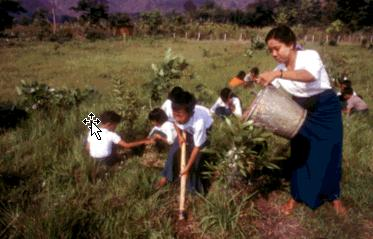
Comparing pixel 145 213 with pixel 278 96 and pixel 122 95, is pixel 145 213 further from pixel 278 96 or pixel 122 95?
pixel 122 95

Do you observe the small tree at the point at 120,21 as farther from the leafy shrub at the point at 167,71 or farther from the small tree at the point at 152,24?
the leafy shrub at the point at 167,71

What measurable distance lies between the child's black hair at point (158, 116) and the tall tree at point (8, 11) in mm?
29759

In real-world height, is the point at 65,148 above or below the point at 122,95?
below

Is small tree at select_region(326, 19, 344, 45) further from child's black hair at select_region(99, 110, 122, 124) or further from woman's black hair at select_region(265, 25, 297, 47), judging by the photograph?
woman's black hair at select_region(265, 25, 297, 47)

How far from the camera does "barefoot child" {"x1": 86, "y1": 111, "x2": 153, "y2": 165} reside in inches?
161

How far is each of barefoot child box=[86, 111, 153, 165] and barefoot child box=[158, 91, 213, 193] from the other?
75 cm

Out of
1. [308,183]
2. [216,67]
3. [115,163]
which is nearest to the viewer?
[308,183]

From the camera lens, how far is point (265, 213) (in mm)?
3512

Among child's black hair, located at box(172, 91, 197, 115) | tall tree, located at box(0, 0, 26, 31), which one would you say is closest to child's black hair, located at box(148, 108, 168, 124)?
child's black hair, located at box(172, 91, 197, 115)

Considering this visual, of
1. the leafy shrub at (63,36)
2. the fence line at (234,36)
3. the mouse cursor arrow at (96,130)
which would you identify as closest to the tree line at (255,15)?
the fence line at (234,36)

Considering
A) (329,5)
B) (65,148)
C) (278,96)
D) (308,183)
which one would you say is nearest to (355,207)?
(308,183)

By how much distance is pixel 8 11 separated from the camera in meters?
33.7

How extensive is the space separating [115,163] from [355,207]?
8.46ft

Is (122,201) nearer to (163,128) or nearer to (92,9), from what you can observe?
(163,128)
